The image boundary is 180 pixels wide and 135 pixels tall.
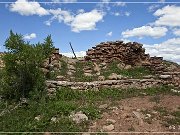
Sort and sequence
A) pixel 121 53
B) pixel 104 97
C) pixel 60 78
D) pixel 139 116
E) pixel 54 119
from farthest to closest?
1. pixel 121 53
2. pixel 60 78
3. pixel 104 97
4. pixel 139 116
5. pixel 54 119

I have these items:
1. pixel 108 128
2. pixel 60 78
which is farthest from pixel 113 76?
pixel 108 128

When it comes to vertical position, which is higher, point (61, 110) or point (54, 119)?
point (61, 110)

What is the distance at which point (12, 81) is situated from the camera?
17.8 metres

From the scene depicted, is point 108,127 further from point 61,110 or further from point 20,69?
point 20,69

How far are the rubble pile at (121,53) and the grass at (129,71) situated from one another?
37.7 inches

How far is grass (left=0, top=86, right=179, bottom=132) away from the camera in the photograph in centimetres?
1415

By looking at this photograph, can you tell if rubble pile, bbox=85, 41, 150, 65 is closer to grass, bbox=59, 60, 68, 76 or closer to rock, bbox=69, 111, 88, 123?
grass, bbox=59, 60, 68, 76

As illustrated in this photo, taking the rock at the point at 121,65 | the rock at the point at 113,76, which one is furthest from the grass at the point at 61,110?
the rock at the point at 121,65

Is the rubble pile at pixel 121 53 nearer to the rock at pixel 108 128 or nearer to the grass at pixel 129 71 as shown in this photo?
the grass at pixel 129 71

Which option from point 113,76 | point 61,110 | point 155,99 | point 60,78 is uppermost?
point 113,76

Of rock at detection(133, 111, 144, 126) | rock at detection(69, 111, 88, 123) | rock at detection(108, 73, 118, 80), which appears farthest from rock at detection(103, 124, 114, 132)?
rock at detection(108, 73, 118, 80)

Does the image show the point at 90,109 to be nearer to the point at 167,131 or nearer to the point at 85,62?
the point at 167,131

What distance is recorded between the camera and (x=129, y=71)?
22.8 meters

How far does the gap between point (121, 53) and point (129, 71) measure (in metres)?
2.32
